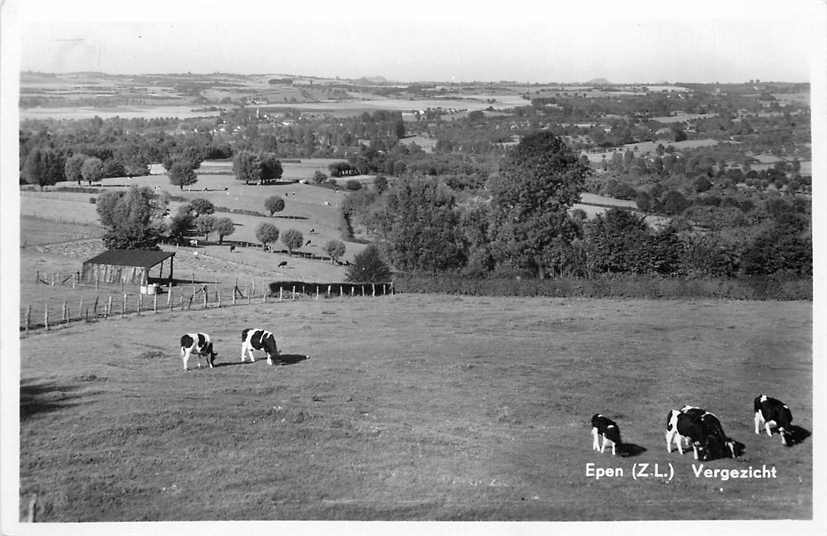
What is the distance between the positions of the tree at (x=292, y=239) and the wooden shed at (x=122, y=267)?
173cm

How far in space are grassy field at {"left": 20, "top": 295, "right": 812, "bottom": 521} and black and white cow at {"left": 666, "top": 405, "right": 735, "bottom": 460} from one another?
0.48 ft

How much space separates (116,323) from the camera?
13141 mm

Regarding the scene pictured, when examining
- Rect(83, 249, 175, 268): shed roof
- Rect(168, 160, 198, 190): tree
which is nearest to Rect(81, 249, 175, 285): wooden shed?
Rect(83, 249, 175, 268): shed roof

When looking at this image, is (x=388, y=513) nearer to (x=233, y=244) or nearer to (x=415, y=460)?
(x=415, y=460)

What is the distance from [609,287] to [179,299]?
6.07m

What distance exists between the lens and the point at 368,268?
46.5 ft

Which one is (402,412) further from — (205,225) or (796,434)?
(796,434)

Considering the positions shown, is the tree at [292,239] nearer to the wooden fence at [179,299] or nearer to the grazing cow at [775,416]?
the wooden fence at [179,299]

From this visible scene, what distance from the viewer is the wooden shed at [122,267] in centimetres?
1322

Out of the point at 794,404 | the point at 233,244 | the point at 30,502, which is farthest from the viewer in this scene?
the point at 233,244

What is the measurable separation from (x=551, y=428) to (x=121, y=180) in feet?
21.5

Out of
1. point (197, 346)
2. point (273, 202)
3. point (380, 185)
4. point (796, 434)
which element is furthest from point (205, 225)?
point (796, 434)
